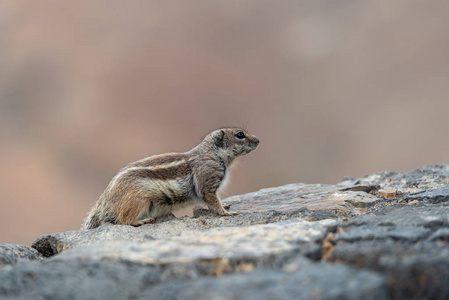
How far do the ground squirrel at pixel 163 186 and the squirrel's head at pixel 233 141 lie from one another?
2 centimetres

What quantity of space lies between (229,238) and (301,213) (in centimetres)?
157

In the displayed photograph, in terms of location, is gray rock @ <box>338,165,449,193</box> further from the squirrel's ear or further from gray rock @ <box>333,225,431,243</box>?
gray rock @ <box>333,225,431,243</box>

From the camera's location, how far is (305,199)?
5.14 m

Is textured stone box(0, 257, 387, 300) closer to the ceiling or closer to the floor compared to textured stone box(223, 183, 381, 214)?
closer to the floor

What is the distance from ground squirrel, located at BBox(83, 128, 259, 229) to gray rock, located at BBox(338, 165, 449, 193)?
1.59m

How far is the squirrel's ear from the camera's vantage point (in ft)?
20.4

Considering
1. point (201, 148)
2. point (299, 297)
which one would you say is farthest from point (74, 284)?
point (201, 148)

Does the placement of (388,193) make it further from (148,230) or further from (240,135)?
(148,230)

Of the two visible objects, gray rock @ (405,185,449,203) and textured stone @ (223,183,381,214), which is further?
textured stone @ (223,183,381,214)

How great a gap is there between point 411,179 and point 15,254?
451cm

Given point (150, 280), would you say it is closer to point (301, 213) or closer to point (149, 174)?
point (301, 213)

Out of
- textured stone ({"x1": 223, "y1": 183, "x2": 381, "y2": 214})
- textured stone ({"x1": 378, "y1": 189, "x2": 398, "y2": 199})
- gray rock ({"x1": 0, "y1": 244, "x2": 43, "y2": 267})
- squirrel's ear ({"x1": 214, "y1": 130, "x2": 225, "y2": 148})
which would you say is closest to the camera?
gray rock ({"x1": 0, "y1": 244, "x2": 43, "y2": 267})

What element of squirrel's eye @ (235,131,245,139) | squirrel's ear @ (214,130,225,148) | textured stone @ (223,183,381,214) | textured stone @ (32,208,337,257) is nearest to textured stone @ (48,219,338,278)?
textured stone @ (32,208,337,257)

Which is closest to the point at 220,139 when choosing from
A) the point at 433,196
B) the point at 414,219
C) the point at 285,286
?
the point at 433,196
